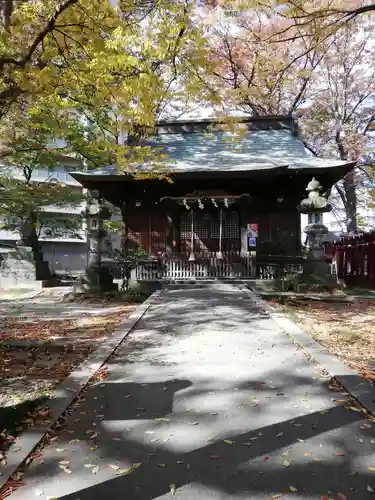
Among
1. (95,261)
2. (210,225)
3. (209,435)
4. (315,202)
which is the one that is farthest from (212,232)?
(209,435)

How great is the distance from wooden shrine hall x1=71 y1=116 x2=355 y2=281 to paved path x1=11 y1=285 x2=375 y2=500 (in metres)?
8.24

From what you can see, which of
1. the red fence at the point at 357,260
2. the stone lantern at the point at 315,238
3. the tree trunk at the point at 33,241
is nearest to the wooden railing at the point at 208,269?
the stone lantern at the point at 315,238

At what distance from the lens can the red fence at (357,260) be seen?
1502 cm

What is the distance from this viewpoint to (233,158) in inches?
605

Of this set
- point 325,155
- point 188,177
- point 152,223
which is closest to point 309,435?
point 188,177

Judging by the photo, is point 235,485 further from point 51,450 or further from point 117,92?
point 117,92

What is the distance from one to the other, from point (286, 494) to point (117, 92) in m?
5.70

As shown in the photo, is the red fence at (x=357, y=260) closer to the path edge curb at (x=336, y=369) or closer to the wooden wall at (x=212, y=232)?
the wooden wall at (x=212, y=232)

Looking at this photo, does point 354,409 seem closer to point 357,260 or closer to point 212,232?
point 212,232

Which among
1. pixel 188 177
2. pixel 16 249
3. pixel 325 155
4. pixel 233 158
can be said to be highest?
pixel 325 155

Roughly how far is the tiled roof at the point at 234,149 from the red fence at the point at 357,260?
3764 millimetres

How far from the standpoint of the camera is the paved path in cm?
266

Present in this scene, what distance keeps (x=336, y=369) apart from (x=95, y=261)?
33.5 ft

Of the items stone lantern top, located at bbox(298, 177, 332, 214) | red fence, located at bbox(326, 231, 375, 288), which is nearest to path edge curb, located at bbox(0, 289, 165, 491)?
stone lantern top, located at bbox(298, 177, 332, 214)
